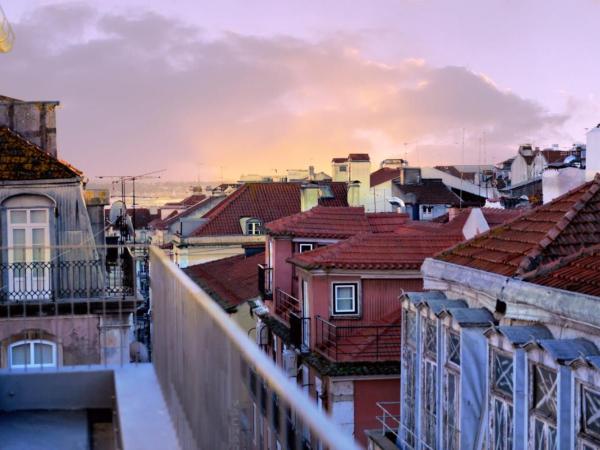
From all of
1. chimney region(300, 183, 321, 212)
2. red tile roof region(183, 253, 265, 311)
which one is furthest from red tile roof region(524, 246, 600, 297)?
chimney region(300, 183, 321, 212)

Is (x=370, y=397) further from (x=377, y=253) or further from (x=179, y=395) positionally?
(x=179, y=395)

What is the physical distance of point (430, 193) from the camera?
61.4m

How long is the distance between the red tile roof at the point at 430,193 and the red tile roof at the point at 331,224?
29.6 metres

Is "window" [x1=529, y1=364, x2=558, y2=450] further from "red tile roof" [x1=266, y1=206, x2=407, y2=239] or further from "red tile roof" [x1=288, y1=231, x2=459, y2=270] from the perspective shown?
"red tile roof" [x1=266, y1=206, x2=407, y2=239]

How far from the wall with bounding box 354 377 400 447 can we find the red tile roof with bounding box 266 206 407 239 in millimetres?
7982

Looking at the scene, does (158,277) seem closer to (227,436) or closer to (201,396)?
(201,396)

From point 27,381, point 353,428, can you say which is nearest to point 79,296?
point 353,428

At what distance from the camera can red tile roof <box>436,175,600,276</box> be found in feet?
38.8

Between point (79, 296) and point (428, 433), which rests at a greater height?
point (79, 296)

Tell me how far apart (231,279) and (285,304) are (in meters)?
10.1

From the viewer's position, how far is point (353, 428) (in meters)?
20.2

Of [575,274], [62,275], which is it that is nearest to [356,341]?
[62,275]

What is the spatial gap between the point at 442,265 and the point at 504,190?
60.9 metres

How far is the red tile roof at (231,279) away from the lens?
33344 millimetres
